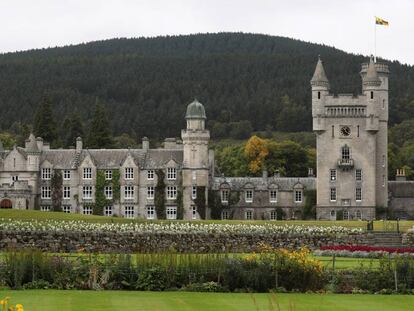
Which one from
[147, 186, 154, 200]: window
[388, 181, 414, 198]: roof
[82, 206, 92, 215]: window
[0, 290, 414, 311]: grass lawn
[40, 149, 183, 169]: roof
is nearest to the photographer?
[0, 290, 414, 311]: grass lawn

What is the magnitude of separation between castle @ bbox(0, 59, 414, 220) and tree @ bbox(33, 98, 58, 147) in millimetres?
19301

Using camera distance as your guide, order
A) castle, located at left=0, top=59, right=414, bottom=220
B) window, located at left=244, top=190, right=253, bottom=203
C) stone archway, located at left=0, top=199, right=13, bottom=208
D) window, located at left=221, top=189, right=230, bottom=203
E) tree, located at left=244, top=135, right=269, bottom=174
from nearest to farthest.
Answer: stone archway, located at left=0, top=199, right=13, bottom=208, castle, located at left=0, top=59, right=414, bottom=220, window, located at left=221, top=189, right=230, bottom=203, window, located at left=244, top=190, right=253, bottom=203, tree, located at left=244, top=135, right=269, bottom=174

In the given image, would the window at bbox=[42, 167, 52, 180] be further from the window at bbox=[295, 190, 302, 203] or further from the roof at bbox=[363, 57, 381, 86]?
the roof at bbox=[363, 57, 381, 86]

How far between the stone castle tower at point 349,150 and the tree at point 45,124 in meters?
34.1

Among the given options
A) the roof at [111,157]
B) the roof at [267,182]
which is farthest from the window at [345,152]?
the roof at [111,157]

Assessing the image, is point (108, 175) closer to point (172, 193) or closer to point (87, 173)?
point (87, 173)

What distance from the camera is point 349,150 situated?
95.9 m

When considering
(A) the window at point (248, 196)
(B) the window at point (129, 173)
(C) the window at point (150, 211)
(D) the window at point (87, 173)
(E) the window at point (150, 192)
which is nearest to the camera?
(C) the window at point (150, 211)

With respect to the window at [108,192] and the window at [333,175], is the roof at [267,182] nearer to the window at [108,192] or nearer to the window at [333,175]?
the window at [333,175]

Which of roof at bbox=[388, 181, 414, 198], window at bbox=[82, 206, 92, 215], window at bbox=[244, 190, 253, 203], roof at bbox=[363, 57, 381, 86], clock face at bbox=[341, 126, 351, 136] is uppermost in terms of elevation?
roof at bbox=[363, 57, 381, 86]

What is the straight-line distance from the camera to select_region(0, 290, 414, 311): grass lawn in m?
30.5

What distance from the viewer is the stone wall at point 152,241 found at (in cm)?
5825

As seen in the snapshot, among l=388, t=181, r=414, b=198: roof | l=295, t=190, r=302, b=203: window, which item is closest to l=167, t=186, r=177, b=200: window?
l=295, t=190, r=302, b=203: window

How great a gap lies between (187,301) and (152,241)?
1122 inches
